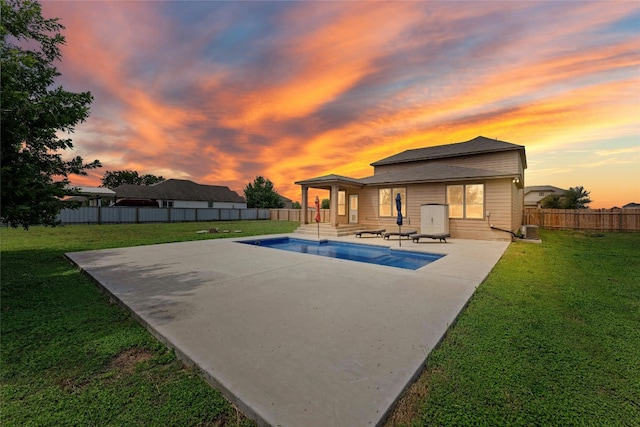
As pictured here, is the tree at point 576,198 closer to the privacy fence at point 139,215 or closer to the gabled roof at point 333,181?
the gabled roof at point 333,181

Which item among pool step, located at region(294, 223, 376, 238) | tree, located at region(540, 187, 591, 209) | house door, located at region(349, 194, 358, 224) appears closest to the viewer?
pool step, located at region(294, 223, 376, 238)

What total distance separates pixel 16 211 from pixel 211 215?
25.3m

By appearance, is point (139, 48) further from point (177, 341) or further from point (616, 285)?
point (616, 285)

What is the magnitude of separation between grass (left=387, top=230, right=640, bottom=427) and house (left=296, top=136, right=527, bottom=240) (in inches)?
301

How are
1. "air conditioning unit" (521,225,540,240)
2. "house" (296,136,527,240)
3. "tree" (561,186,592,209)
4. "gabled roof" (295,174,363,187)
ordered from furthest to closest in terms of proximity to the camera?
1. "tree" (561,186,592,209)
2. "gabled roof" (295,174,363,187)
3. "air conditioning unit" (521,225,540,240)
4. "house" (296,136,527,240)

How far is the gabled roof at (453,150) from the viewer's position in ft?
51.0

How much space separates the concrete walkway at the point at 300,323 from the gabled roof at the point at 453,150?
11.9 metres

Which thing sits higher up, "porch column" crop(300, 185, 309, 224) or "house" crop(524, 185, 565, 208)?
"house" crop(524, 185, 565, 208)

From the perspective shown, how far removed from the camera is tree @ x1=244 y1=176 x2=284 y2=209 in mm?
47000

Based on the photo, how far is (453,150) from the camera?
695 inches

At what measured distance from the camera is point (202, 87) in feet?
39.7

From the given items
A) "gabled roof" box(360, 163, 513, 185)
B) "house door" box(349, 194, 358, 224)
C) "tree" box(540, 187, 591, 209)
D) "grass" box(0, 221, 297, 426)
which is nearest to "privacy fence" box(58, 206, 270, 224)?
"house door" box(349, 194, 358, 224)

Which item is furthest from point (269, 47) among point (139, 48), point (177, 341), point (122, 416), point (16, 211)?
point (122, 416)

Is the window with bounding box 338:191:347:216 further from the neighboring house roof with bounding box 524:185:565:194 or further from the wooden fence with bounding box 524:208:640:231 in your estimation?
the neighboring house roof with bounding box 524:185:565:194
